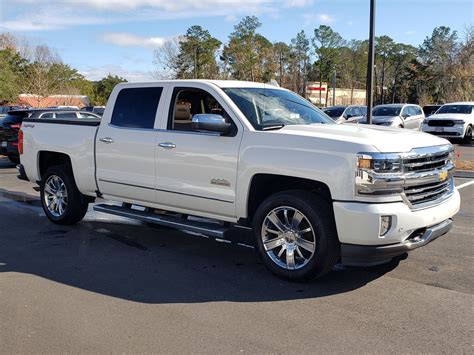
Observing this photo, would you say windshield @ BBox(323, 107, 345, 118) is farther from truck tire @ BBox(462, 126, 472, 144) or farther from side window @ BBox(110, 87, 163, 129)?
side window @ BBox(110, 87, 163, 129)

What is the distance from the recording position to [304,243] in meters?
5.03

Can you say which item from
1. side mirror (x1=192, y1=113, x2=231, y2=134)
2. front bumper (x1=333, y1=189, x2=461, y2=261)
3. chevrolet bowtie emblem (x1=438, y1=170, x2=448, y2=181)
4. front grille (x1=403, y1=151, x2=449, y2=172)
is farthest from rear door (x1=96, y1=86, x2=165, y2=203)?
chevrolet bowtie emblem (x1=438, y1=170, x2=448, y2=181)

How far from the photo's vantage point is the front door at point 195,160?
547cm

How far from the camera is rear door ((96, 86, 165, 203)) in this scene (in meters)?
6.23

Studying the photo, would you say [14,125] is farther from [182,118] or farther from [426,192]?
[426,192]

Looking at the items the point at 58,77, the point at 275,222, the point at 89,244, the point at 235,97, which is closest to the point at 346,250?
the point at 275,222

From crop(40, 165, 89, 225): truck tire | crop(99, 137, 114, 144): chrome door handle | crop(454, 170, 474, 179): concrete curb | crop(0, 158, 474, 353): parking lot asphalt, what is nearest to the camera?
crop(0, 158, 474, 353): parking lot asphalt

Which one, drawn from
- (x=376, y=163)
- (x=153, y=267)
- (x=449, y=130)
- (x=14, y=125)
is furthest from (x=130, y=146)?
(x=449, y=130)

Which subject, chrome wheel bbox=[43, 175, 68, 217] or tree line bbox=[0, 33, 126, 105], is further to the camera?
tree line bbox=[0, 33, 126, 105]

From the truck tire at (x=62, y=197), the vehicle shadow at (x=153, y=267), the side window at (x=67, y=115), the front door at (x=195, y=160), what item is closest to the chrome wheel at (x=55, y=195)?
the truck tire at (x=62, y=197)

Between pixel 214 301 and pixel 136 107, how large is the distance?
2.94 meters

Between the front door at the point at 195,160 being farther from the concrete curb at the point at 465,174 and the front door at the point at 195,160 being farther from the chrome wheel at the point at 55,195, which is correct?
the concrete curb at the point at 465,174

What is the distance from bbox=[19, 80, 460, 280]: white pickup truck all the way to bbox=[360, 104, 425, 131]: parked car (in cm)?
1638

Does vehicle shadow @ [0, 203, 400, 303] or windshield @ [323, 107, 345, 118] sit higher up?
windshield @ [323, 107, 345, 118]
